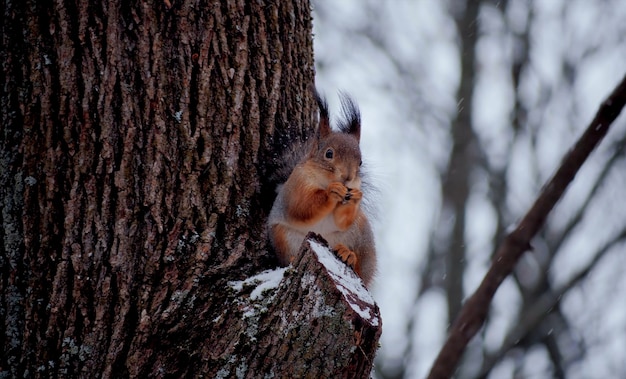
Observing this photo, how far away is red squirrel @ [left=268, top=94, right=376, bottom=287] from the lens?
2023mm

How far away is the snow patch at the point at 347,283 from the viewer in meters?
1.46

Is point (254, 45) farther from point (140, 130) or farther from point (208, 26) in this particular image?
point (140, 130)

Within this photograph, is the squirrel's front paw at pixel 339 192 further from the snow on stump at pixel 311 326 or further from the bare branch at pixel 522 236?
the bare branch at pixel 522 236

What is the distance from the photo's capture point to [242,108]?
1.92 m

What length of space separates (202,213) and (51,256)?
1.24 ft

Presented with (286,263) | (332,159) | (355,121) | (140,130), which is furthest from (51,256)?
(355,121)

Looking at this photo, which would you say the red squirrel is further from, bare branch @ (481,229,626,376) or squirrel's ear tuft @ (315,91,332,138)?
bare branch @ (481,229,626,376)

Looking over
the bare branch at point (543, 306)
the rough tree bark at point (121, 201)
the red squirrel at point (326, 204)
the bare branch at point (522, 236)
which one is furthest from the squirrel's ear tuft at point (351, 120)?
the bare branch at point (543, 306)

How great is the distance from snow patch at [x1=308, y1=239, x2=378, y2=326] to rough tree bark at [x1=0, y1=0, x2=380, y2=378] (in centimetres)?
7

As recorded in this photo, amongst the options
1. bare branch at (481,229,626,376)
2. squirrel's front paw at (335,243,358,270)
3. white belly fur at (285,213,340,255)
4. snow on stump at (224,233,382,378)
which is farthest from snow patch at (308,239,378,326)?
bare branch at (481,229,626,376)

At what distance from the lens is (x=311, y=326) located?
1.46 meters

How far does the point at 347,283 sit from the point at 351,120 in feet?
3.37

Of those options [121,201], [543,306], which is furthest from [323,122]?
[543,306]

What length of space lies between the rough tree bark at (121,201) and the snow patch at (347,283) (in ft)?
0.22
